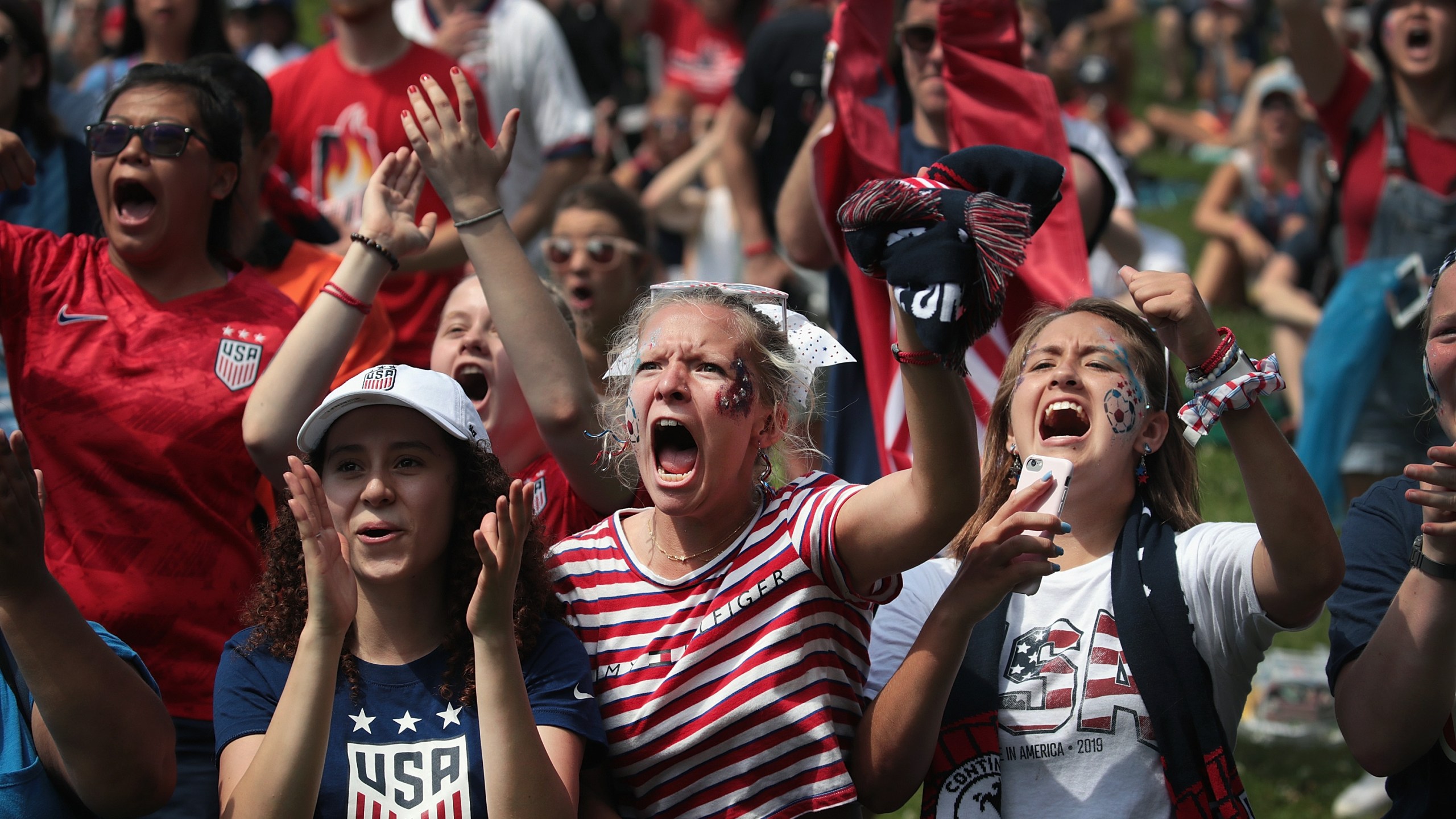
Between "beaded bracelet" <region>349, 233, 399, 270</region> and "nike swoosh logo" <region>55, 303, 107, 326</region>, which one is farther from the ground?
"nike swoosh logo" <region>55, 303, 107, 326</region>

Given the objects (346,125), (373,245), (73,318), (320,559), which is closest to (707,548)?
(320,559)

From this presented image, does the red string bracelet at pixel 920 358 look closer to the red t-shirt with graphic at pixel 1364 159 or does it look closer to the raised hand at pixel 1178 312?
the raised hand at pixel 1178 312

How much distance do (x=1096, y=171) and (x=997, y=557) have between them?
7.16 ft

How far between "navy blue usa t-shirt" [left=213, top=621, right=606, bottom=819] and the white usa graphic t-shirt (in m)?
0.63

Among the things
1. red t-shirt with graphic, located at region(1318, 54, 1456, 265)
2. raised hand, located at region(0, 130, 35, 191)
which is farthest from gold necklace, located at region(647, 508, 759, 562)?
red t-shirt with graphic, located at region(1318, 54, 1456, 265)

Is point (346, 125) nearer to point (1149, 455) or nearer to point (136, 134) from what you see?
point (136, 134)

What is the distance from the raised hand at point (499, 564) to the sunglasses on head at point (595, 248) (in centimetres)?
224

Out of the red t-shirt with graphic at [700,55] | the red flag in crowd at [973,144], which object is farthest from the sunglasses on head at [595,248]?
the red t-shirt with graphic at [700,55]

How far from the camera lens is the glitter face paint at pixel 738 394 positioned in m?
2.87

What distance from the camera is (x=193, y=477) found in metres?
3.38

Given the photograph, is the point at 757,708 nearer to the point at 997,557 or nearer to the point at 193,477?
the point at 997,557

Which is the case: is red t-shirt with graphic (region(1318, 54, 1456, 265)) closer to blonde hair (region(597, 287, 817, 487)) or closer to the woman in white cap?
blonde hair (region(597, 287, 817, 487))

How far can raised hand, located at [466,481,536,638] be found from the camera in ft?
8.39

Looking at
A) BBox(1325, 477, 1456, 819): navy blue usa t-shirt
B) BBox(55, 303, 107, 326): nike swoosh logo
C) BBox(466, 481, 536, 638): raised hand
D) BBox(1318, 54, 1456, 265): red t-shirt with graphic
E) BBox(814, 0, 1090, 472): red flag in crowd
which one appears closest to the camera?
BBox(466, 481, 536, 638): raised hand
